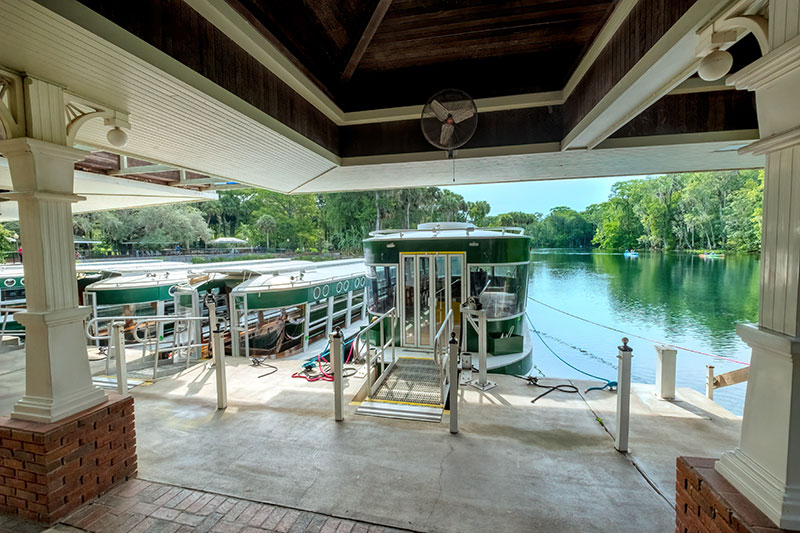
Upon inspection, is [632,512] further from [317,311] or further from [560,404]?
[317,311]

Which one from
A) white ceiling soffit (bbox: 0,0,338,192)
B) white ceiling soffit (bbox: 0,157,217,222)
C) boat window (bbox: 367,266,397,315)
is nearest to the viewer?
white ceiling soffit (bbox: 0,0,338,192)

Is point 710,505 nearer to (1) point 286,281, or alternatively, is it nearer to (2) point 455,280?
(2) point 455,280

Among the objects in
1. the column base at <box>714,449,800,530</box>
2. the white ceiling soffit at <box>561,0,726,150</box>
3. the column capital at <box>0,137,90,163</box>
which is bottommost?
the column base at <box>714,449,800,530</box>

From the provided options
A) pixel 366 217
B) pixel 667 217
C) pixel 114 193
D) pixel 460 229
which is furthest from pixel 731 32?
pixel 667 217

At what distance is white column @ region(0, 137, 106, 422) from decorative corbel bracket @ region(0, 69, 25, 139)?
0.10m

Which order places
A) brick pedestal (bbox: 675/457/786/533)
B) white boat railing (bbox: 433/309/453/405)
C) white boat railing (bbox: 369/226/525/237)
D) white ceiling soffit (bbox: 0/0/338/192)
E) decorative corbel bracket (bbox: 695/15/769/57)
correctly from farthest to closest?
white boat railing (bbox: 369/226/525/237), white boat railing (bbox: 433/309/453/405), white ceiling soffit (bbox: 0/0/338/192), decorative corbel bracket (bbox: 695/15/769/57), brick pedestal (bbox: 675/457/786/533)

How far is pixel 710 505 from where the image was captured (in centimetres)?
153

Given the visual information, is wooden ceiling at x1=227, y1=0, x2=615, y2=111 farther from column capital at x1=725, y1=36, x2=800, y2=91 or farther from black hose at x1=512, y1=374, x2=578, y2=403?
black hose at x1=512, y1=374, x2=578, y2=403

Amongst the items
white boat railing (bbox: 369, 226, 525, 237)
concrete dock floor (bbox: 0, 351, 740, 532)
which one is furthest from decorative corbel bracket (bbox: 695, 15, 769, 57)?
white boat railing (bbox: 369, 226, 525, 237)

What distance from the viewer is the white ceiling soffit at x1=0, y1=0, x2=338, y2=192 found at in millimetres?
1750

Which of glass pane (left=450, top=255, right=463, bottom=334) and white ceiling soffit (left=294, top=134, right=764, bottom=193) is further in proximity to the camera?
glass pane (left=450, top=255, right=463, bottom=334)

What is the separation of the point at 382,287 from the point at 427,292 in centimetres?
94

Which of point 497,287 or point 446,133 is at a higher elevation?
point 446,133

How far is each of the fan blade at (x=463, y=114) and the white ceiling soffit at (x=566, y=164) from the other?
1060 millimetres
